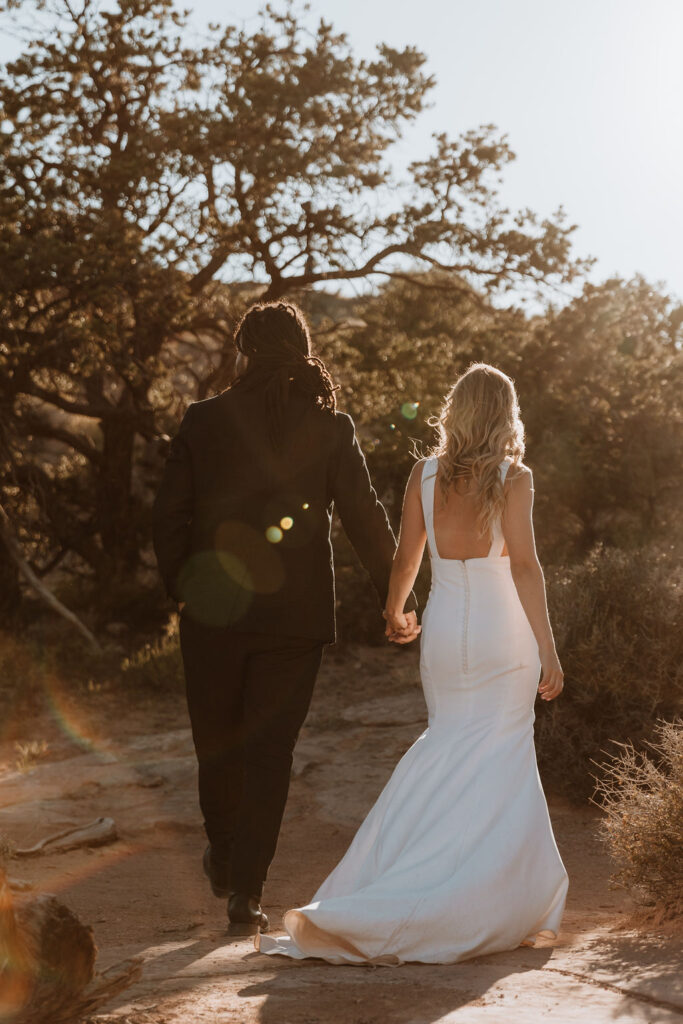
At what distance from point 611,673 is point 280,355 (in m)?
3.39

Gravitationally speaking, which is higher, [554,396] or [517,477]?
[554,396]

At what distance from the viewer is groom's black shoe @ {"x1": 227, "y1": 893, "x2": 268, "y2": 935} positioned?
13.6 feet

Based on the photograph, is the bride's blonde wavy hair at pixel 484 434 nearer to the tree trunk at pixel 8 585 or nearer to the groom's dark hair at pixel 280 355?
the groom's dark hair at pixel 280 355

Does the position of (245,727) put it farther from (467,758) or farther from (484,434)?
(484,434)

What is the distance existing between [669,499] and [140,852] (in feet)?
28.8

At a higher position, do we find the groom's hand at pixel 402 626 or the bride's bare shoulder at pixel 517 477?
the bride's bare shoulder at pixel 517 477

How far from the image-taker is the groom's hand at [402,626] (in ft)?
14.5

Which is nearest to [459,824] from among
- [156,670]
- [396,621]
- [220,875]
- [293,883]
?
[396,621]

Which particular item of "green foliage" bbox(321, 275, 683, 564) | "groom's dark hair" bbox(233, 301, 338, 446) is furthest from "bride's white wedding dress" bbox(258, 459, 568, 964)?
"green foliage" bbox(321, 275, 683, 564)

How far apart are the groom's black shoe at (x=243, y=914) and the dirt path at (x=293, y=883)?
164 millimetres

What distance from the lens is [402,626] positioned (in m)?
4.45

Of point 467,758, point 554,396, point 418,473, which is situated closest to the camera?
point 467,758

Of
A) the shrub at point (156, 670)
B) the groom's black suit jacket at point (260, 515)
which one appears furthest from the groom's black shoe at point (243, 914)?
the shrub at point (156, 670)

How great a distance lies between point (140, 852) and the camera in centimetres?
634
